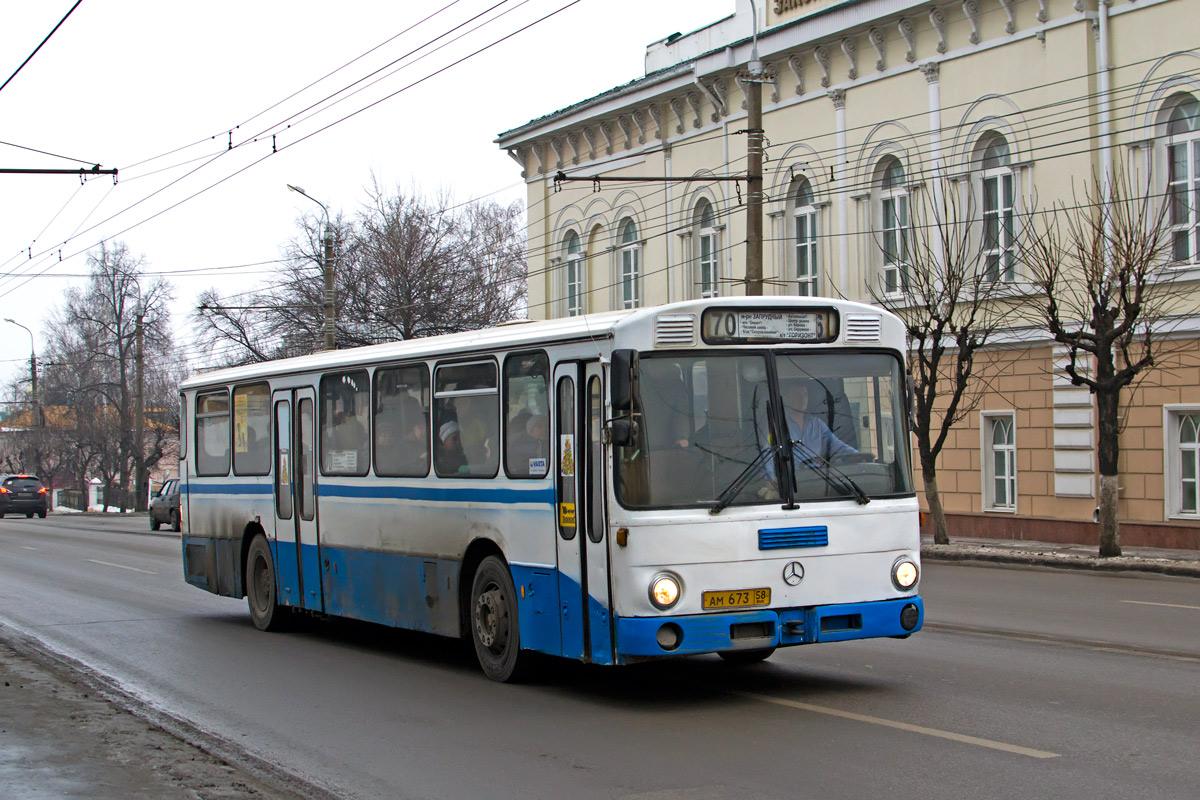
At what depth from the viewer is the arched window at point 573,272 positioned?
1581 inches

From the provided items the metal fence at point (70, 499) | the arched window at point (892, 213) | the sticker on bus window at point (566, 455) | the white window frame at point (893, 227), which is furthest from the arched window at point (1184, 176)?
the metal fence at point (70, 499)

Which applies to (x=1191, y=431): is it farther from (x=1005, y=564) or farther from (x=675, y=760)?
(x=675, y=760)

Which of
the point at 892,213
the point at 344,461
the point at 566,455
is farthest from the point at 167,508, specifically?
the point at 566,455

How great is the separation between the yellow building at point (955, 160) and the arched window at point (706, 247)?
0.07m

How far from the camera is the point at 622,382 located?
28.5 feet

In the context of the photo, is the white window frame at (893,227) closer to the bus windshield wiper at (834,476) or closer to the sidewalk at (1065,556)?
the sidewalk at (1065,556)

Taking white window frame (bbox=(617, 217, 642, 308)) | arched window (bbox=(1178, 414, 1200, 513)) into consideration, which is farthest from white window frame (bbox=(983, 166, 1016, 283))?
white window frame (bbox=(617, 217, 642, 308))

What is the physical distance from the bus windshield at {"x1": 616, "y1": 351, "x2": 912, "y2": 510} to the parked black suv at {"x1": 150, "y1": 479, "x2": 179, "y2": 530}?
112ft

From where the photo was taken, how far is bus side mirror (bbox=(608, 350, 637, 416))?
869 centimetres

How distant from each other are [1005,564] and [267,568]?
484 inches

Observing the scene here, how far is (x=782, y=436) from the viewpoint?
9070 millimetres

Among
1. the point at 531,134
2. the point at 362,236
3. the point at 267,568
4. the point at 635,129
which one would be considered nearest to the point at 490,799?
the point at 267,568

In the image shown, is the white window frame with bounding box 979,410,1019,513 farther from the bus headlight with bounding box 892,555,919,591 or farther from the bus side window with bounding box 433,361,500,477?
the bus headlight with bounding box 892,555,919,591

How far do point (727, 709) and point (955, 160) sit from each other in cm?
2107
